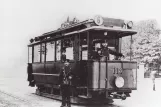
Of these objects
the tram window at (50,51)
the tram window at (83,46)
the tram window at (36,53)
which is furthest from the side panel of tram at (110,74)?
the tram window at (36,53)

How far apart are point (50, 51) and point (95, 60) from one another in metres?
3.35

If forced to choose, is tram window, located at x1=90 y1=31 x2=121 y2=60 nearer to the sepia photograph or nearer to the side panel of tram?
the sepia photograph

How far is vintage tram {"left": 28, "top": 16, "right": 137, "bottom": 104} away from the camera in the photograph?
1052 centimetres

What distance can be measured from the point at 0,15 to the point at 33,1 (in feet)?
4.27

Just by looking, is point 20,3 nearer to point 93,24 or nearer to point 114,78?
point 93,24

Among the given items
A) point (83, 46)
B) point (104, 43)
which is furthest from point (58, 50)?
point (104, 43)

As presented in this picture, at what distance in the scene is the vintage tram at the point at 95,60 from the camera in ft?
34.5

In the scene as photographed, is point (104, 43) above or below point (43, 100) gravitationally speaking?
above

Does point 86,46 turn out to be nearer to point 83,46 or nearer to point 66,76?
point 83,46

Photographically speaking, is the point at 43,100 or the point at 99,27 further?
the point at 43,100

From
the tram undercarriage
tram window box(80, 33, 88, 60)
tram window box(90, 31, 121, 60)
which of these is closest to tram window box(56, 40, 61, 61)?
tram window box(80, 33, 88, 60)

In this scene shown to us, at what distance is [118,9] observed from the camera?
1044 centimetres

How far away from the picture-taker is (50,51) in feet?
43.6

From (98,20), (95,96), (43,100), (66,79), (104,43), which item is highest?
(98,20)
